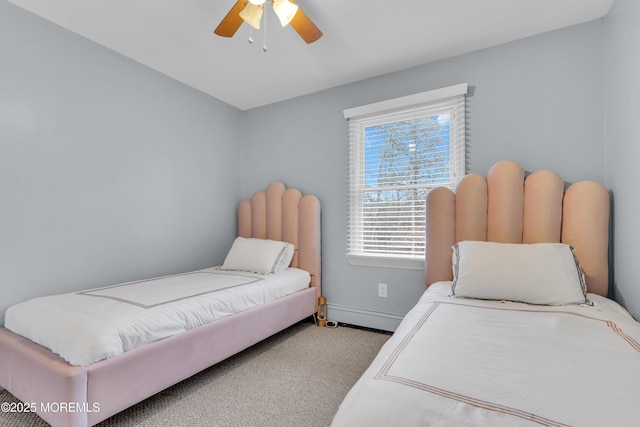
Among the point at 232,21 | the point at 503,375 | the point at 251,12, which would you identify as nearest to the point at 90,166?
the point at 232,21

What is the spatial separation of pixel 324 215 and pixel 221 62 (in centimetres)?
171

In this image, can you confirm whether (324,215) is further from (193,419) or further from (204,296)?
(193,419)

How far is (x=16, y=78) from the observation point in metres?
1.92

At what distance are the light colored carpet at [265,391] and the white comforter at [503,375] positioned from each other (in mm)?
831

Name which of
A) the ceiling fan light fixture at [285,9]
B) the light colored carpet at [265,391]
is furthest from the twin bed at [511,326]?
the ceiling fan light fixture at [285,9]

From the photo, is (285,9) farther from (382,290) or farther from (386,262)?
(382,290)

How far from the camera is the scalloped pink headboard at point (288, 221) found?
308 cm

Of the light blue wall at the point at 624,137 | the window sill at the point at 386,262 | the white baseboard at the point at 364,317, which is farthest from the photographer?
the white baseboard at the point at 364,317

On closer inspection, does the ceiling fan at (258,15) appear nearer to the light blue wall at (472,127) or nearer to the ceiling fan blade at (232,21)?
the ceiling fan blade at (232,21)

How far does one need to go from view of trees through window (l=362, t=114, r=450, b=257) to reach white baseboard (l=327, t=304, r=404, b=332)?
587 mm

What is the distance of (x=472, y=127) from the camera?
7.91 ft

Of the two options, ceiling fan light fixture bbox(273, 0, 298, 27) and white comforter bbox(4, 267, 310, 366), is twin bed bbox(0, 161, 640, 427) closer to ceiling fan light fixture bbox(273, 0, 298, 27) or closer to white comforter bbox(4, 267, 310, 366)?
white comforter bbox(4, 267, 310, 366)

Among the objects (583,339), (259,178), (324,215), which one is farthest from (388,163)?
(583,339)

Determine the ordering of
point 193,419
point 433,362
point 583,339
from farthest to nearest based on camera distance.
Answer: point 193,419
point 583,339
point 433,362
